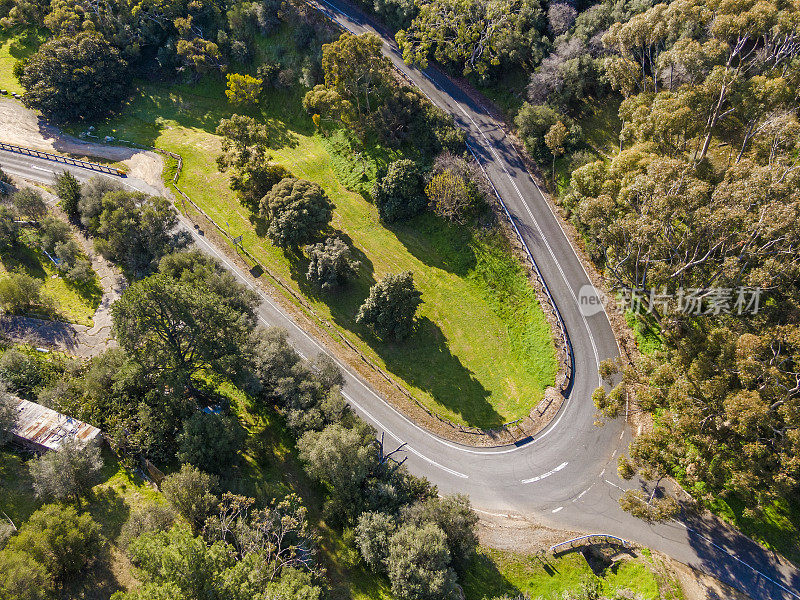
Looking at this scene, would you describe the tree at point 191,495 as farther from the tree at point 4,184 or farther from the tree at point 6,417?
the tree at point 4,184

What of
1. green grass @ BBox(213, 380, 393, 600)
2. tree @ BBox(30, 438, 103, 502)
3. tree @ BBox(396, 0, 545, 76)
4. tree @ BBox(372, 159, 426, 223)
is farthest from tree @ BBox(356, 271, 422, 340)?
tree @ BBox(396, 0, 545, 76)

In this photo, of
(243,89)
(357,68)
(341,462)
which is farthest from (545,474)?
(243,89)

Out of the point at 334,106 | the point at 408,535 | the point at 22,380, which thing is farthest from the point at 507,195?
the point at 22,380

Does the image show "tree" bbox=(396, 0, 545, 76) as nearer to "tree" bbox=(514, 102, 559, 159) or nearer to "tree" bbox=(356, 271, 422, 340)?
"tree" bbox=(514, 102, 559, 159)

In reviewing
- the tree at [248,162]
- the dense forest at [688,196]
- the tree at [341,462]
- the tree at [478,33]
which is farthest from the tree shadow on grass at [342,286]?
the tree at [478,33]

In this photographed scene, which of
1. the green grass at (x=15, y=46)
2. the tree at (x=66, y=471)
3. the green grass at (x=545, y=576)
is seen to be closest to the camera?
the tree at (x=66, y=471)

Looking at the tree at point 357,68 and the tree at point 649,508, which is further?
the tree at point 357,68
